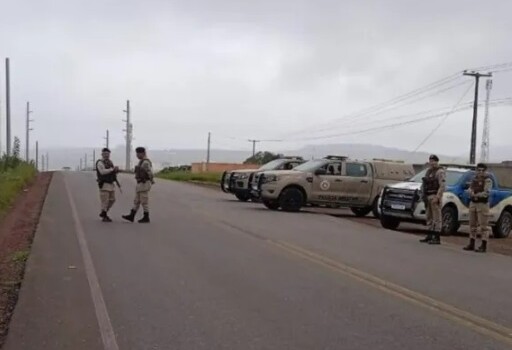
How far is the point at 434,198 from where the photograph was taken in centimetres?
1612

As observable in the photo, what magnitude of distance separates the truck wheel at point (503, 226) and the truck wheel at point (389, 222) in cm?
264

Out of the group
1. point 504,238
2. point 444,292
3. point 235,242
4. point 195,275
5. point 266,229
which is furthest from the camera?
point 504,238

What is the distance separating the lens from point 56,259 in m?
12.0

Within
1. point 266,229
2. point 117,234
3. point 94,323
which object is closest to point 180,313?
point 94,323

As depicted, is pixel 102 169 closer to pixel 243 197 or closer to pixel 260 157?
pixel 243 197

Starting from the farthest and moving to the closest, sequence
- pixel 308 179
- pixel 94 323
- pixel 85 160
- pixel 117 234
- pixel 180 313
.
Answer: pixel 85 160 → pixel 308 179 → pixel 117 234 → pixel 180 313 → pixel 94 323

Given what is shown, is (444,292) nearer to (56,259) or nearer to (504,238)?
(56,259)

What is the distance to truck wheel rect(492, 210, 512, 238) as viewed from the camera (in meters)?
20.8

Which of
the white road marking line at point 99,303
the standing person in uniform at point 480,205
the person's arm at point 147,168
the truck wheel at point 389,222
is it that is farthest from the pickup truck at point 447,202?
the white road marking line at point 99,303

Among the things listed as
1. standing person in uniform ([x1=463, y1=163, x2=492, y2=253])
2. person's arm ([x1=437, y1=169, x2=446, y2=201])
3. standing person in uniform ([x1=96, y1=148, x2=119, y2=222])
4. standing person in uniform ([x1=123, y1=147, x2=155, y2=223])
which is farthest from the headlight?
standing person in uniform ([x1=463, y1=163, x2=492, y2=253])

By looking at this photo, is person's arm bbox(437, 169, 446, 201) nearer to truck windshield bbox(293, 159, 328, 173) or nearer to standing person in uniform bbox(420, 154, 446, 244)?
standing person in uniform bbox(420, 154, 446, 244)

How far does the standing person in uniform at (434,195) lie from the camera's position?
16156mm

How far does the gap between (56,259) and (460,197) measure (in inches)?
438

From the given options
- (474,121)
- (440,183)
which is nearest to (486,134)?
(474,121)
